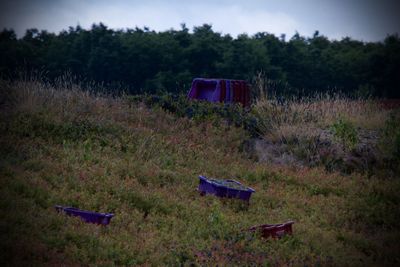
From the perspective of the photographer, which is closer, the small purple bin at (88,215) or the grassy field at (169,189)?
the grassy field at (169,189)

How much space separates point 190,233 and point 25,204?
2257 millimetres

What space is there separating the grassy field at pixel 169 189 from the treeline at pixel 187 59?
2369cm

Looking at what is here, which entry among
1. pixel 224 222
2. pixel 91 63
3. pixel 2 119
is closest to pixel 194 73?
pixel 91 63

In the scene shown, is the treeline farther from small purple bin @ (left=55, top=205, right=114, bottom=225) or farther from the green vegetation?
small purple bin @ (left=55, top=205, right=114, bottom=225)

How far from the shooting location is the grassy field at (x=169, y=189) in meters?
5.74

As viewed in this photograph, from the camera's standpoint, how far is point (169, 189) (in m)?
8.47

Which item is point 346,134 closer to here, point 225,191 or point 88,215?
point 225,191

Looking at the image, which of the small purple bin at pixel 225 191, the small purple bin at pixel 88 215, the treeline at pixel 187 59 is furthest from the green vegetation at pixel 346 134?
the treeline at pixel 187 59

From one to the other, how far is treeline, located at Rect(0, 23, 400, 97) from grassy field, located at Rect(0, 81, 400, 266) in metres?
23.7

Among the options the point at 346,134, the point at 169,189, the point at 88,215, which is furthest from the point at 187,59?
the point at 88,215

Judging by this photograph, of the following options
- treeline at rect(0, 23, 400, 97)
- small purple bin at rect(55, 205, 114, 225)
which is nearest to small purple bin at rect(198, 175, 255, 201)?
small purple bin at rect(55, 205, 114, 225)

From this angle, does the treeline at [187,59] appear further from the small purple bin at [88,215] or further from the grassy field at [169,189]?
the small purple bin at [88,215]

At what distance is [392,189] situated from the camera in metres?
9.14

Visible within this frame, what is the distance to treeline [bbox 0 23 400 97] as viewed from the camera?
Answer: 125 feet
